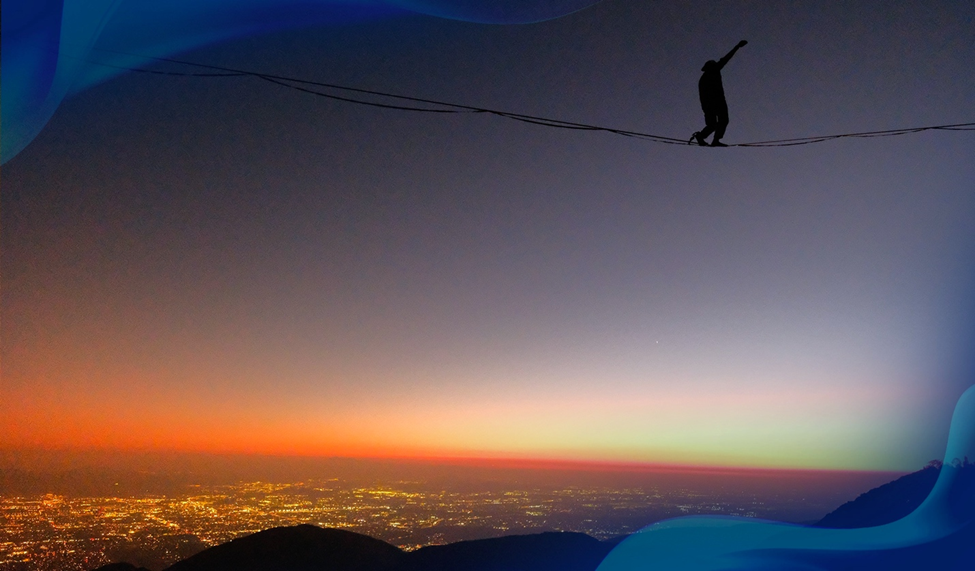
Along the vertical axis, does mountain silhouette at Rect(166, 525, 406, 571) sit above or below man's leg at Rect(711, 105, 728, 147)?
below

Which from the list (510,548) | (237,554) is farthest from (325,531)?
(510,548)

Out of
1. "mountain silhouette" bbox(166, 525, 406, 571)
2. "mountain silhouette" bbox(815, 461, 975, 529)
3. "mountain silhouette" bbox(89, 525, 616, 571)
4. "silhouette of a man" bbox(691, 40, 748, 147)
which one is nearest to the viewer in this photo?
"silhouette of a man" bbox(691, 40, 748, 147)

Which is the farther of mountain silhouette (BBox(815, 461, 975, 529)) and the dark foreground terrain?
the dark foreground terrain

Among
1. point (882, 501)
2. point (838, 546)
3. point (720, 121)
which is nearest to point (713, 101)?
point (720, 121)

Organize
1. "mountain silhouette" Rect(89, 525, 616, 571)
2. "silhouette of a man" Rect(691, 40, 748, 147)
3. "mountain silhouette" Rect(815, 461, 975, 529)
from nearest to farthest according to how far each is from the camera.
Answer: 1. "silhouette of a man" Rect(691, 40, 748, 147)
2. "mountain silhouette" Rect(815, 461, 975, 529)
3. "mountain silhouette" Rect(89, 525, 616, 571)

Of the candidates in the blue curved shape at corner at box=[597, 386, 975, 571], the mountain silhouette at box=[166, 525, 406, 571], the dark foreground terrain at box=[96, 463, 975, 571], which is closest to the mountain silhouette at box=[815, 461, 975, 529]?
the dark foreground terrain at box=[96, 463, 975, 571]

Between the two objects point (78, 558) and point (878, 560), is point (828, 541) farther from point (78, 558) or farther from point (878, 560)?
point (78, 558)

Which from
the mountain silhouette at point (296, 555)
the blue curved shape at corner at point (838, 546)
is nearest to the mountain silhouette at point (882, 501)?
the blue curved shape at corner at point (838, 546)

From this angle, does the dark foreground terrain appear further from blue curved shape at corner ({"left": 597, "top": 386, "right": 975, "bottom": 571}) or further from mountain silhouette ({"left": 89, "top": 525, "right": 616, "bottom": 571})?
blue curved shape at corner ({"left": 597, "top": 386, "right": 975, "bottom": 571})

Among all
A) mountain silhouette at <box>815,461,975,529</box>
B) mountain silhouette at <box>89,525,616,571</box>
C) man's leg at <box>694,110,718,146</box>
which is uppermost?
man's leg at <box>694,110,718,146</box>
